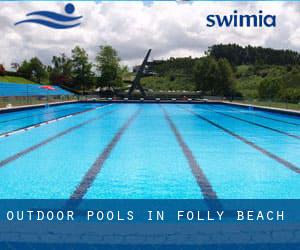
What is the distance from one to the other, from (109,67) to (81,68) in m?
3.85

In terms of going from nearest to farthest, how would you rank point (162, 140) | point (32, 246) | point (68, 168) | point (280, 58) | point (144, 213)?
point (32, 246)
point (144, 213)
point (68, 168)
point (162, 140)
point (280, 58)

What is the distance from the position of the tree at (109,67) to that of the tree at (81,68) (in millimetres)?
1500

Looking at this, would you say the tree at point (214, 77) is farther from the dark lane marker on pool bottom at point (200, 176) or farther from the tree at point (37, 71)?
the dark lane marker on pool bottom at point (200, 176)

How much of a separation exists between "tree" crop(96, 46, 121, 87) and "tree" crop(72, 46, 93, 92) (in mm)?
1500

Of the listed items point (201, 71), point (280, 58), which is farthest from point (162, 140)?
point (280, 58)

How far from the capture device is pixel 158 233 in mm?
3697

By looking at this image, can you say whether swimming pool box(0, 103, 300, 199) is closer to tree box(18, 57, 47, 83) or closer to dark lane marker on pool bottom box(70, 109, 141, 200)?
dark lane marker on pool bottom box(70, 109, 141, 200)

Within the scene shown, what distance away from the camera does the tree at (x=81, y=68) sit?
56094 millimetres

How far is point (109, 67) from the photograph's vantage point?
56656mm

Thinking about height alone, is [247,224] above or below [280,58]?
below

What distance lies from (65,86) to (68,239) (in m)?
59.1

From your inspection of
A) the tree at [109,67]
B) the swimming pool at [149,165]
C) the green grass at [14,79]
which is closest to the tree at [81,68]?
the tree at [109,67]

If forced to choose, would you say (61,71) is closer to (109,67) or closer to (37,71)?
(37,71)

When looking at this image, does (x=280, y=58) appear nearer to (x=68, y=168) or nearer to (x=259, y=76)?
(x=259, y=76)
